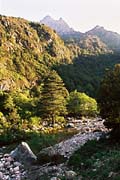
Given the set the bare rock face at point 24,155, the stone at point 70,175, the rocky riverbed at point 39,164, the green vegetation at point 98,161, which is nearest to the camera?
the green vegetation at point 98,161

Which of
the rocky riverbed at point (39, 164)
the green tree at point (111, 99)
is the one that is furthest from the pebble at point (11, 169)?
the green tree at point (111, 99)

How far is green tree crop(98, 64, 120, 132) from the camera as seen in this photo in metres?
36.1

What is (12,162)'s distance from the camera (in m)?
35.8

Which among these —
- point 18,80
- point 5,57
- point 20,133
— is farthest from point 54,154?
point 5,57

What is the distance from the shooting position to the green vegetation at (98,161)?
79.7 feet

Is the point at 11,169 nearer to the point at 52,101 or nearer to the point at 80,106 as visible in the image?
the point at 52,101

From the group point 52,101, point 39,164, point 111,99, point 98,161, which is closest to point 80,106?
point 52,101

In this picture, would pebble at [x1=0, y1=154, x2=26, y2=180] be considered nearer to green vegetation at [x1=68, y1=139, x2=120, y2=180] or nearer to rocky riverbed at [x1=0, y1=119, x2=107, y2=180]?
rocky riverbed at [x1=0, y1=119, x2=107, y2=180]

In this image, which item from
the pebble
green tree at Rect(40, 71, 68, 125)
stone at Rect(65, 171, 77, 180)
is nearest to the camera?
stone at Rect(65, 171, 77, 180)

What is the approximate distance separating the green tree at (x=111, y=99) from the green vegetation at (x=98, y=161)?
5.60ft

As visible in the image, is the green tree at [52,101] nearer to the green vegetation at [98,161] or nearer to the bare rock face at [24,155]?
the bare rock face at [24,155]

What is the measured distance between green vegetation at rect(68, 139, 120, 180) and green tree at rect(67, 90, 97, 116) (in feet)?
192

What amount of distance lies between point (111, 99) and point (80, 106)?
59.1 meters

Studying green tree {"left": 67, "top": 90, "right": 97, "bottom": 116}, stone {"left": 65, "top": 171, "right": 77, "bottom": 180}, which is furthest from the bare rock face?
green tree {"left": 67, "top": 90, "right": 97, "bottom": 116}
